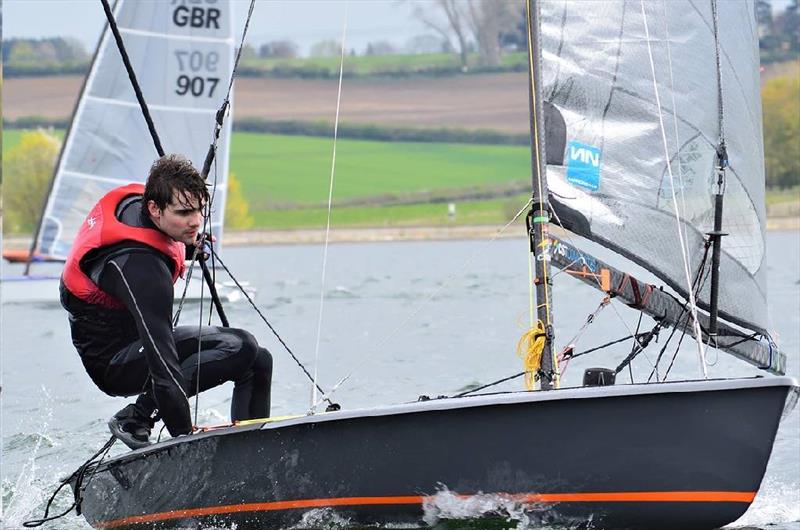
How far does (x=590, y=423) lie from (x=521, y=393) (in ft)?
0.78

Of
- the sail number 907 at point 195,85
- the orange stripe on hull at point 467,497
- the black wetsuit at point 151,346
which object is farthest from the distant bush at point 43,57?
the orange stripe on hull at point 467,497

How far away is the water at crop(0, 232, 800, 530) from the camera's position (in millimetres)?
6871

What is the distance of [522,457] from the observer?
4.59 meters

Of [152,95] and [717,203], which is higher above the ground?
[152,95]

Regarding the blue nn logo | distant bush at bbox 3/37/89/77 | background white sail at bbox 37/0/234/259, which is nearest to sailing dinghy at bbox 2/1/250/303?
background white sail at bbox 37/0/234/259

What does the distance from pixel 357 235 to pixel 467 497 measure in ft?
155

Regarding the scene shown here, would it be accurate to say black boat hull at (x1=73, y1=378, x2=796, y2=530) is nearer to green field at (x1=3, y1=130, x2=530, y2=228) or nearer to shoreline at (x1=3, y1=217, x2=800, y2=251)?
shoreline at (x1=3, y1=217, x2=800, y2=251)

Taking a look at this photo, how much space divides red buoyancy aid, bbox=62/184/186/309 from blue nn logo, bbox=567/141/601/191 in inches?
62.8

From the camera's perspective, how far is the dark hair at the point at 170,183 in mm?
4672

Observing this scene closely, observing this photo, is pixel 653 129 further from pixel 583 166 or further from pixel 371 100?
pixel 371 100

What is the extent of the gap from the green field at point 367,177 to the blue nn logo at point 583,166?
154 ft

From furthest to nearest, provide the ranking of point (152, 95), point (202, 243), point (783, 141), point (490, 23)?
point (490, 23) < point (783, 141) < point (152, 95) < point (202, 243)

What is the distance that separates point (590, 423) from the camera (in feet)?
14.8

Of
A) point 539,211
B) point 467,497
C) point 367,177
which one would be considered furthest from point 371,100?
point 467,497
